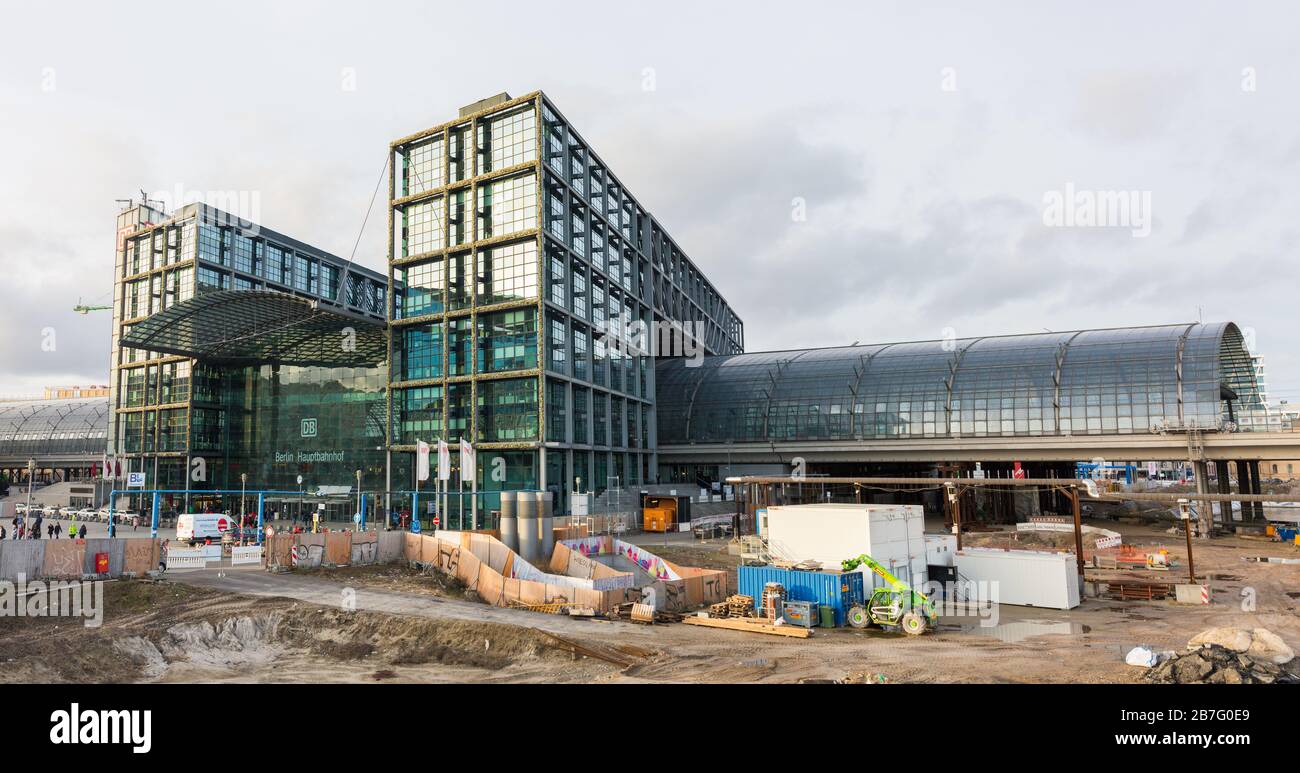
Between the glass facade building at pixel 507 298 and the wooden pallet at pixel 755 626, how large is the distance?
109ft

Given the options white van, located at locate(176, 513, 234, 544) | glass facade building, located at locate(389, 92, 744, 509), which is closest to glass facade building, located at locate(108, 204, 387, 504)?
glass facade building, located at locate(389, 92, 744, 509)

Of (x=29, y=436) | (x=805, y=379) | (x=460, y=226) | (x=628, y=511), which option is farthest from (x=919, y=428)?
(x=29, y=436)

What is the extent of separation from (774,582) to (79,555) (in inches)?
1228

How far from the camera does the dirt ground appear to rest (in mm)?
21969

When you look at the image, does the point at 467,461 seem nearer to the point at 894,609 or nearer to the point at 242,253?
the point at 894,609

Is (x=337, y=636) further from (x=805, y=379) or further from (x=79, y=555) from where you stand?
(x=805, y=379)

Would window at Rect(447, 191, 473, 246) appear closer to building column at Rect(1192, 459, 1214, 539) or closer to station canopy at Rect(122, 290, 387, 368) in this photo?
station canopy at Rect(122, 290, 387, 368)

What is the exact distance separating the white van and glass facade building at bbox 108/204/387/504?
54.6 feet

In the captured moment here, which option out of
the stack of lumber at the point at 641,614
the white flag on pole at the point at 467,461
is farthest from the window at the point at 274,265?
the stack of lumber at the point at 641,614

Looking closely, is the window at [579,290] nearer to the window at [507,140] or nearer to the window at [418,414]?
the window at [507,140]

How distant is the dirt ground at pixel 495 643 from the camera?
22.0m

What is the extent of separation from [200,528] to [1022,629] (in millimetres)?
55659

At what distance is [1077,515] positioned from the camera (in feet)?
121

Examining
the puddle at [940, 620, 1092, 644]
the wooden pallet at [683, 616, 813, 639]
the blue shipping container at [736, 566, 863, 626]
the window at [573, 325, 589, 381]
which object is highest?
the window at [573, 325, 589, 381]
